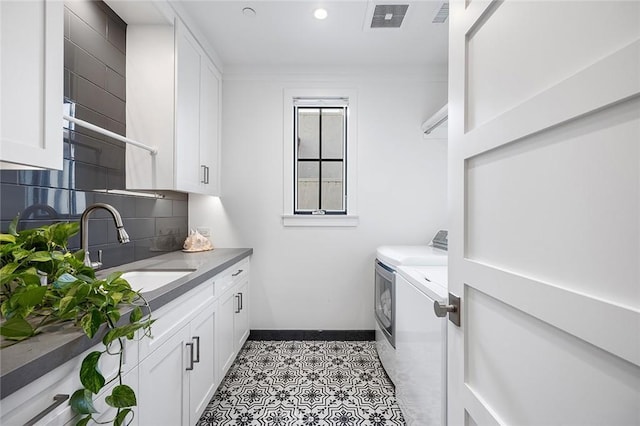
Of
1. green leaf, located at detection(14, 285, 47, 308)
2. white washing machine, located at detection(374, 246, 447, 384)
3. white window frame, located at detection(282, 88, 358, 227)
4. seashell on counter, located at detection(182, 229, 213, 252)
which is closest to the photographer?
green leaf, located at detection(14, 285, 47, 308)

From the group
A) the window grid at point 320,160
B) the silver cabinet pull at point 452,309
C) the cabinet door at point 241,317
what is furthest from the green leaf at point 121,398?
the window grid at point 320,160

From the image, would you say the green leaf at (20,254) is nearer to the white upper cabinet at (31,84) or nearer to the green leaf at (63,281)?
the green leaf at (63,281)

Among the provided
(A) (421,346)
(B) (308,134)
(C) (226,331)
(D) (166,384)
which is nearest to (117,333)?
(D) (166,384)

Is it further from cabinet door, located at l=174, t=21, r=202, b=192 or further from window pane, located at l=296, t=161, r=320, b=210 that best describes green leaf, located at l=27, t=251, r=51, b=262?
window pane, located at l=296, t=161, r=320, b=210

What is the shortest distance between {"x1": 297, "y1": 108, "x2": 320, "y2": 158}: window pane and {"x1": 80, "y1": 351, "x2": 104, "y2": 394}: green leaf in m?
2.41

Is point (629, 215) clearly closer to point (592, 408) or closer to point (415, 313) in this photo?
point (592, 408)

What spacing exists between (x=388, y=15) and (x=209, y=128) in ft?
5.32

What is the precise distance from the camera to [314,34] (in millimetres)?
2316

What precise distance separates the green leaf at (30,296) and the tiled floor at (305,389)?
4.64 ft

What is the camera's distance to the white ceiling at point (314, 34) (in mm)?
2021

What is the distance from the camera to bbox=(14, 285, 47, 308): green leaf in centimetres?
73

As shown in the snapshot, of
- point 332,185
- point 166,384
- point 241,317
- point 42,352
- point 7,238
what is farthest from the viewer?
point 332,185

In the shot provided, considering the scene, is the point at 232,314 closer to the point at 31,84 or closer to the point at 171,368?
the point at 171,368

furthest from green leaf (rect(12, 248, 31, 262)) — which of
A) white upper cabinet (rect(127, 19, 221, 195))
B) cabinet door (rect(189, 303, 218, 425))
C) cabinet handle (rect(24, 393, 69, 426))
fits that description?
white upper cabinet (rect(127, 19, 221, 195))
